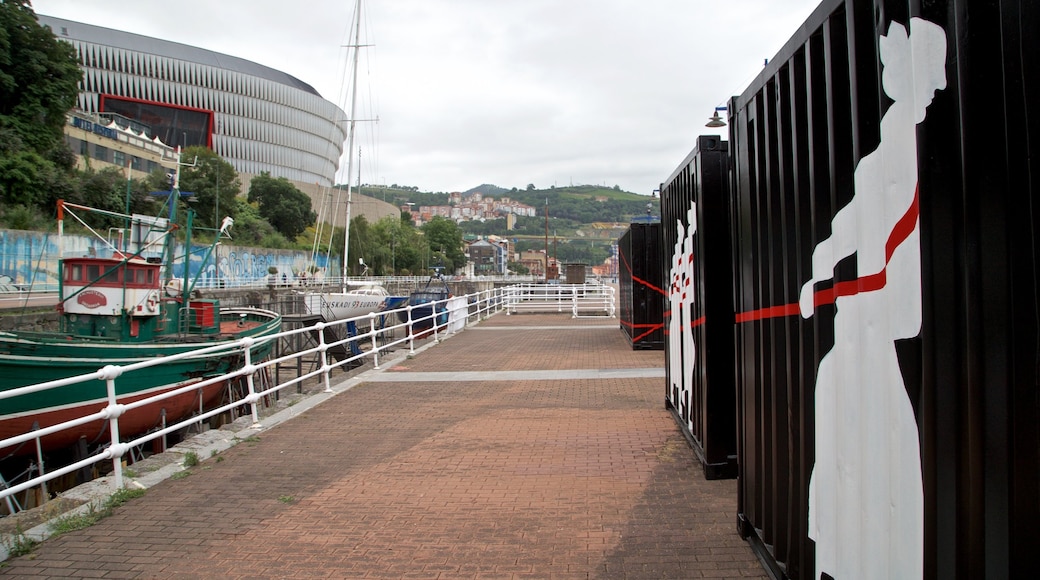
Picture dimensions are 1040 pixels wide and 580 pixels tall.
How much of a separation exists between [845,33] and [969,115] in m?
0.97

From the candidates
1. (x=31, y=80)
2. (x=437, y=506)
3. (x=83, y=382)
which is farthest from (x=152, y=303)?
(x=31, y=80)

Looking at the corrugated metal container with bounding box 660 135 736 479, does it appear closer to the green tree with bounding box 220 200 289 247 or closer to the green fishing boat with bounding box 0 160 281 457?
the green fishing boat with bounding box 0 160 281 457

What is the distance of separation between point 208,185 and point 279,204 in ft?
68.7

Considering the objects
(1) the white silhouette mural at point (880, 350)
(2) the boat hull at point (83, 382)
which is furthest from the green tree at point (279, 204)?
(1) the white silhouette mural at point (880, 350)

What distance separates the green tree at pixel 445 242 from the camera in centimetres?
11556

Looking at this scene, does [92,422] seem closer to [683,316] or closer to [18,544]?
[18,544]

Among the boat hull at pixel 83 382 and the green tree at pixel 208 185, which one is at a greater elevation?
the green tree at pixel 208 185

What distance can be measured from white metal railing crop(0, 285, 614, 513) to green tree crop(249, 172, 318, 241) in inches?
1961

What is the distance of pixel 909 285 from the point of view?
7.65 feet

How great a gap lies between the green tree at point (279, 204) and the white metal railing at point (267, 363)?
163ft

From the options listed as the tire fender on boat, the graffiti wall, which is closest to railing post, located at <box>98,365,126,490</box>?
the graffiti wall

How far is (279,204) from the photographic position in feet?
259

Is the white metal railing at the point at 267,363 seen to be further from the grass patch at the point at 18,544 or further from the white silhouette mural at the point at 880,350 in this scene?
the white silhouette mural at the point at 880,350

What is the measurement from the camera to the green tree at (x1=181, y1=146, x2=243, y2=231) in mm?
56312
